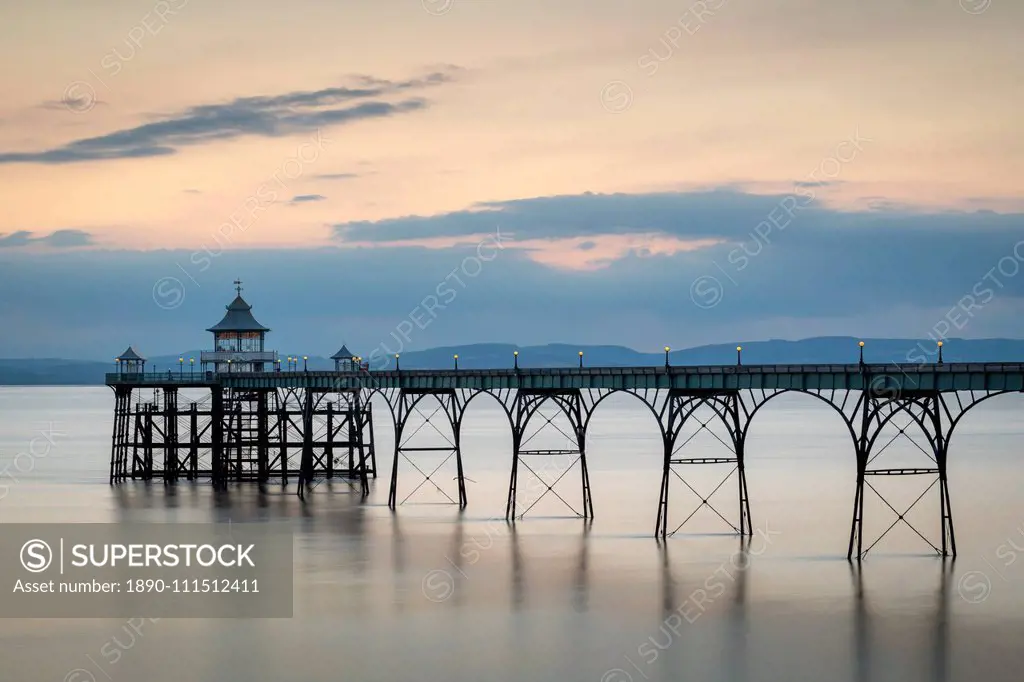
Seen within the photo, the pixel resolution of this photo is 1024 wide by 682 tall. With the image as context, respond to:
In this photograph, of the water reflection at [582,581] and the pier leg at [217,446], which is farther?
the pier leg at [217,446]

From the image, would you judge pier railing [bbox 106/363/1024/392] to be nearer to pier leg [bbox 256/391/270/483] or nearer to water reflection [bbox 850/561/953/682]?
pier leg [bbox 256/391/270/483]

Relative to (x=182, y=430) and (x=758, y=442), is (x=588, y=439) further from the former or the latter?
(x=182, y=430)

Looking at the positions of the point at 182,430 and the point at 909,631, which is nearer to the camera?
the point at 909,631

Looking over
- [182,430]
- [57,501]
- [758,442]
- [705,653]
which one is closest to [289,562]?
[705,653]

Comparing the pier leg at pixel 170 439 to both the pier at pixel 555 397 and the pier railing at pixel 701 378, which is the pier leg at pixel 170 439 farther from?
the pier railing at pixel 701 378

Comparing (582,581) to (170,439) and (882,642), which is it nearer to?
(882,642)

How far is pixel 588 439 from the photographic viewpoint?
170m

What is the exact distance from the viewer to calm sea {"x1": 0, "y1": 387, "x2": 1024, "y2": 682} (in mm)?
37219

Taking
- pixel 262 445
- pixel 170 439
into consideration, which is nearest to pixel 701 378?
pixel 262 445

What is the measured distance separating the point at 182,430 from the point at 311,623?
321 ft

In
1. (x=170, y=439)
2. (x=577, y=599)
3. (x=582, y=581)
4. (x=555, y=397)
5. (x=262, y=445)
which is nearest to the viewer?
(x=577, y=599)

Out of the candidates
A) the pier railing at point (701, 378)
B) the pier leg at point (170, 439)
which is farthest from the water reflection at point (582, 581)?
the pier leg at point (170, 439)

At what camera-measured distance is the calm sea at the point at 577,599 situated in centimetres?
3722

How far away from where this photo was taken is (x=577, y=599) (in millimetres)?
→ 45688
